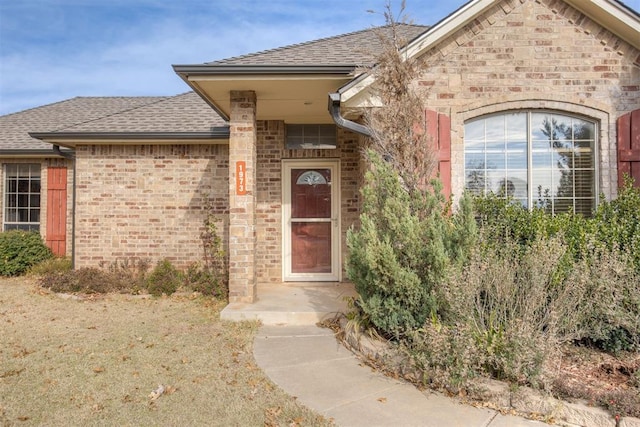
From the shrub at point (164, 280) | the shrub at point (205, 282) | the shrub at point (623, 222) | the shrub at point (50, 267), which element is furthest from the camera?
the shrub at point (50, 267)

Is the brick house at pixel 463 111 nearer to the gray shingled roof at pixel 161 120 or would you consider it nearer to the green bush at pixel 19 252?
the gray shingled roof at pixel 161 120

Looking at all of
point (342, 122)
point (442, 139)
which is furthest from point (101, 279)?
point (442, 139)

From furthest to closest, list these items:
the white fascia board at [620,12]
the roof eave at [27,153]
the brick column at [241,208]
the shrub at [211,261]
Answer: the roof eave at [27,153], the shrub at [211,261], the brick column at [241,208], the white fascia board at [620,12]

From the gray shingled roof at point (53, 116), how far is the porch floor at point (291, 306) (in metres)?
6.47

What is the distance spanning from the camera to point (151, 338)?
513 cm

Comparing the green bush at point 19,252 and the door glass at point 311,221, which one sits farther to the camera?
the green bush at point 19,252

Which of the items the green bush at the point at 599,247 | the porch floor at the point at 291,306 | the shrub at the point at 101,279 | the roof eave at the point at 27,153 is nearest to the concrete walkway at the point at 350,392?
the porch floor at the point at 291,306

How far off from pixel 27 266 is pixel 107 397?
7450mm

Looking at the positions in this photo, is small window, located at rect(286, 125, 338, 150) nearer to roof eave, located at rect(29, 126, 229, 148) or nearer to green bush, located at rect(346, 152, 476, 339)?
roof eave, located at rect(29, 126, 229, 148)

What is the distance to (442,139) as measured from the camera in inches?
240

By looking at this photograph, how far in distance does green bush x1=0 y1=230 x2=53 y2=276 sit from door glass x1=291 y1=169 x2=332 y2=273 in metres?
5.90

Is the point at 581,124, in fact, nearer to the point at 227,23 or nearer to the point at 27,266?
the point at 227,23

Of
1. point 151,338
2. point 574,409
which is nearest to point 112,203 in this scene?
point 151,338

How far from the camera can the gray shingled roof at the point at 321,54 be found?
6.11 meters
